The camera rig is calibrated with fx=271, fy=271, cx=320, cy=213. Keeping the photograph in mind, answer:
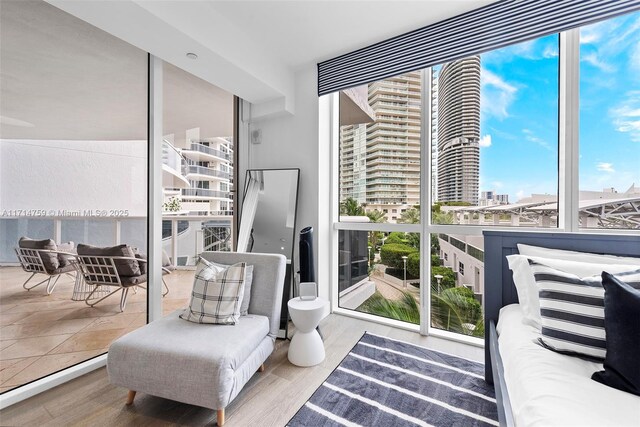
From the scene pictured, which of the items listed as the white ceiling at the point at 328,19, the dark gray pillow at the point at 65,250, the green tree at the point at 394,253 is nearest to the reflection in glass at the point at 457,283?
the green tree at the point at 394,253

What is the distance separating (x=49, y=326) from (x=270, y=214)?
1853 millimetres

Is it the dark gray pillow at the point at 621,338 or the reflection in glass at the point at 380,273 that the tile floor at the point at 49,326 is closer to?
the reflection in glass at the point at 380,273

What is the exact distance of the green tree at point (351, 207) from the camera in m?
2.93

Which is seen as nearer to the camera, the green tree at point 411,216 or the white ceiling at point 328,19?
the white ceiling at point 328,19

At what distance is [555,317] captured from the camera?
1253 millimetres

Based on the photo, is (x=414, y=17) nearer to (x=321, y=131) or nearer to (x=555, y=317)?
(x=321, y=131)

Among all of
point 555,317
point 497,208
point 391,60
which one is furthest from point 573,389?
point 391,60

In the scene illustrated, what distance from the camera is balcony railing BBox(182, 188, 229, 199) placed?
253 cm

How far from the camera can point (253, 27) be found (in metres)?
2.25

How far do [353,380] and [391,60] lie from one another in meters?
2.62

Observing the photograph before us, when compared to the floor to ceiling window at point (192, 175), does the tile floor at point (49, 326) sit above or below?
below

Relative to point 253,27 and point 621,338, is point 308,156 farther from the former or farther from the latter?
point 621,338

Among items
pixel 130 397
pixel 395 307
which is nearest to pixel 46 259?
pixel 130 397

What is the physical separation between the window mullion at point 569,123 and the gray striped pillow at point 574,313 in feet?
2.85
